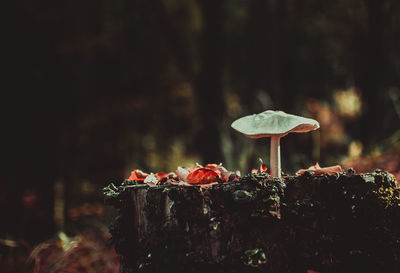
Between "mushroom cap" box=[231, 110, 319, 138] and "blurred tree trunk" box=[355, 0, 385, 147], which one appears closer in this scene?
"mushroom cap" box=[231, 110, 319, 138]

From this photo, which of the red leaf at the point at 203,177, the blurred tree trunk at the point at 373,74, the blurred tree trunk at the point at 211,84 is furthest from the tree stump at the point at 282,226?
the blurred tree trunk at the point at 373,74

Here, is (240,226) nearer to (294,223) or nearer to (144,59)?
(294,223)

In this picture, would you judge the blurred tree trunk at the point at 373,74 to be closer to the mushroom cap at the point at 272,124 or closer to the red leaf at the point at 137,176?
the mushroom cap at the point at 272,124

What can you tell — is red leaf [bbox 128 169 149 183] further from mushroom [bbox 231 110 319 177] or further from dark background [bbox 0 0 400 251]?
dark background [bbox 0 0 400 251]

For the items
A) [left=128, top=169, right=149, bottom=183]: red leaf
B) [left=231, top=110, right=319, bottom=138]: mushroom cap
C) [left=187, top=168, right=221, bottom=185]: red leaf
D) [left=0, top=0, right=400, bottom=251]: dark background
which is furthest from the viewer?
[left=0, top=0, right=400, bottom=251]: dark background

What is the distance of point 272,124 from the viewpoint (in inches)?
75.4

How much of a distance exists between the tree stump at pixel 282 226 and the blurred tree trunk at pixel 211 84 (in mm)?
4807

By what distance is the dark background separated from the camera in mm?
5062

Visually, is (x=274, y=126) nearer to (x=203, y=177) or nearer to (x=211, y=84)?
(x=203, y=177)

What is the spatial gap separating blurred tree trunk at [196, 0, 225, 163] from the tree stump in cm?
481

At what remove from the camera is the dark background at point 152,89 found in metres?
5.06

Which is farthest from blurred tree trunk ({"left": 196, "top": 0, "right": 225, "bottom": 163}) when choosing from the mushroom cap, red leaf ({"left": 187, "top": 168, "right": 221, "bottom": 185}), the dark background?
the mushroom cap

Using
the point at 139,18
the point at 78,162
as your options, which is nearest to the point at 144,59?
the point at 139,18

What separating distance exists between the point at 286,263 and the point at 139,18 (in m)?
8.68
